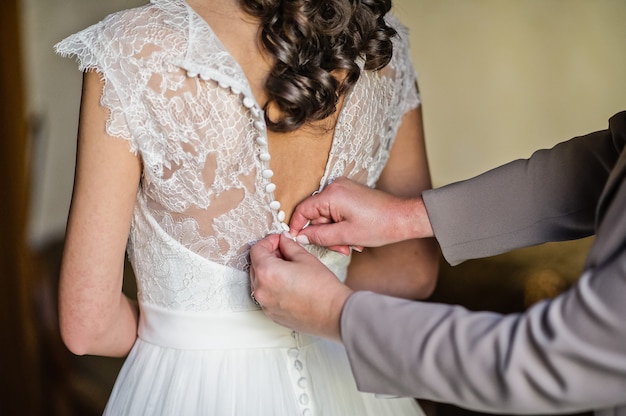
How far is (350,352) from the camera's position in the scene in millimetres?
1005

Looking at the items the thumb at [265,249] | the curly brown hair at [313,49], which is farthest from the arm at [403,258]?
the thumb at [265,249]

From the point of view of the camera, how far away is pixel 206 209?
1310mm

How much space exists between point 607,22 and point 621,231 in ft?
10.3

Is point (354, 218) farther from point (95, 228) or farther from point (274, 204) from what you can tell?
point (95, 228)

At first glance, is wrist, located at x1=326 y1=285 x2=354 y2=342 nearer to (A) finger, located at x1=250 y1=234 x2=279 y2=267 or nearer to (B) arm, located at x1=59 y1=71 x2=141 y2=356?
(A) finger, located at x1=250 y1=234 x2=279 y2=267

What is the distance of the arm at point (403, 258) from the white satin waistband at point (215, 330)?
41 cm

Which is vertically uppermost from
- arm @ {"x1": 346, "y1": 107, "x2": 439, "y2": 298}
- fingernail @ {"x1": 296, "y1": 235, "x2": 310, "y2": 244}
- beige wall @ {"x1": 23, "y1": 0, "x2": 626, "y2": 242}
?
fingernail @ {"x1": 296, "y1": 235, "x2": 310, "y2": 244}

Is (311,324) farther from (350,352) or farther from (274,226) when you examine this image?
(274,226)

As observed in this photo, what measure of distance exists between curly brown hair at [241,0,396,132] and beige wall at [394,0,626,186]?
95.2 inches

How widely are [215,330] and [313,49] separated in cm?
57

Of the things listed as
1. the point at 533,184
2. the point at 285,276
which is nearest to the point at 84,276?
the point at 285,276

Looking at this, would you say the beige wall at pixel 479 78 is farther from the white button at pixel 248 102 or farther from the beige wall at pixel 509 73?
the white button at pixel 248 102

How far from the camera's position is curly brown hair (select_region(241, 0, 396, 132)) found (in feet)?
4.08

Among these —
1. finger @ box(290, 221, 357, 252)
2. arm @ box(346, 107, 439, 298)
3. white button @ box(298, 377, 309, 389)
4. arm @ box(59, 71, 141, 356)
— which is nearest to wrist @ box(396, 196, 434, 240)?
finger @ box(290, 221, 357, 252)
